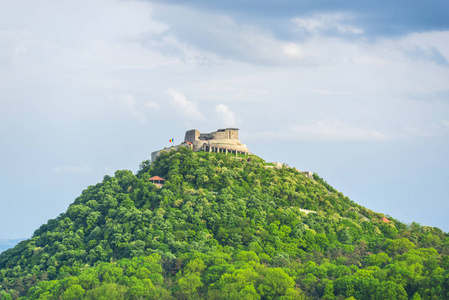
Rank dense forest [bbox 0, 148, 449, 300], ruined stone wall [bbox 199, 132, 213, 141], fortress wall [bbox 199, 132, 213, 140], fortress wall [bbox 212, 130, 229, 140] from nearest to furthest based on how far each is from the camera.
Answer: dense forest [bbox 0, 148, 449, 300] < fortress wall [bbox 212, 130, 229, 140] < ruined stone wall [bbox 199, 132, 213, 141] < fortress wall [bbox 199, 132, 213, 140]

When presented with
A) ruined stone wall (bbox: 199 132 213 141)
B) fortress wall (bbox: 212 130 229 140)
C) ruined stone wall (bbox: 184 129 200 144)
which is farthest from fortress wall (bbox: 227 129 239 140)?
ruined stone wall (bbox: 184 129 200 144)

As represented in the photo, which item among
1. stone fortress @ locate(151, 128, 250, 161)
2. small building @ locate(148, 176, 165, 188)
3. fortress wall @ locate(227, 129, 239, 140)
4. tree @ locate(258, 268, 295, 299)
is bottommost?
tree @ locate(258, 268, 295, 299)

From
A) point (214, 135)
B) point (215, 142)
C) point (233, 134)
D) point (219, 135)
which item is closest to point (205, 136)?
point (214, 135)

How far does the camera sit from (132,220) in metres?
97.9

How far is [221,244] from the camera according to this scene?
314ft

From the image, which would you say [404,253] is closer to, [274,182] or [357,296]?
[357,296]

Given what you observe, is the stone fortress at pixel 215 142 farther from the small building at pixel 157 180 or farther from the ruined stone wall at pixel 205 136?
the small building at pixel 157 180

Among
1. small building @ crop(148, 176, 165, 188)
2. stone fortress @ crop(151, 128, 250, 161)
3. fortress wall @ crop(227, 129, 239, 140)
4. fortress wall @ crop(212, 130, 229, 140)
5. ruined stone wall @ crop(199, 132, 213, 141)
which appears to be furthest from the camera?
fortress wall @ crop(227, 129, 239, 140)

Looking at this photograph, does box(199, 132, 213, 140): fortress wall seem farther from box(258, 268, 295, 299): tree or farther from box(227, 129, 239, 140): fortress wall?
box(258, 268, 295, 299): tree

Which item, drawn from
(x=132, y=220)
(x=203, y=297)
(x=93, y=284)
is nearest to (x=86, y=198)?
(x=132, y=220)

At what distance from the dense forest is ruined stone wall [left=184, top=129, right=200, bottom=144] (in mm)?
6382

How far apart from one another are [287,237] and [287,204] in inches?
434

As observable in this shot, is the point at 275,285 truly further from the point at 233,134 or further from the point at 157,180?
the point at 233,134

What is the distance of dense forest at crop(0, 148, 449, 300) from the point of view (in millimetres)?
80750
